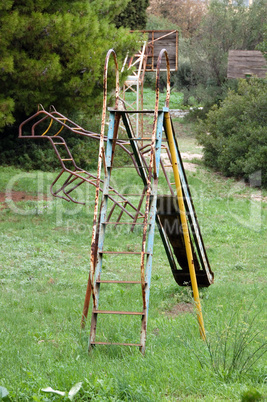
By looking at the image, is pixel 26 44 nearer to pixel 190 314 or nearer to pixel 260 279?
pixel 260 279

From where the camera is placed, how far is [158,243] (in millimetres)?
9305

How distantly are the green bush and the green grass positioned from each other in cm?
289

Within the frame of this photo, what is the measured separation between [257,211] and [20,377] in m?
9.41

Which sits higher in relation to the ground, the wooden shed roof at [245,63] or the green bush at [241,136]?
the wooden shed roof at [245,63]

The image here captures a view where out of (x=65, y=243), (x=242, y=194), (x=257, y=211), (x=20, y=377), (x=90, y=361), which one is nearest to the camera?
Answer: (x=20, y=377)

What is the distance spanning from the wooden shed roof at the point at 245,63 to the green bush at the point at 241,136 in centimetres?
478

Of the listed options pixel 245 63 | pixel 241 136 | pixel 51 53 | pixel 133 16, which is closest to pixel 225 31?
pixel 133 16

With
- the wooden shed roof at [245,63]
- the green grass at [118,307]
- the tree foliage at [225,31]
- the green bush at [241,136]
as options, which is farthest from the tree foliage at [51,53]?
the tree foliage at [225,31]

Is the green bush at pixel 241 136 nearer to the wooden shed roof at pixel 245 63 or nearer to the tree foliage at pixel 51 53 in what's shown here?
the tree foliage at pixel 51 53

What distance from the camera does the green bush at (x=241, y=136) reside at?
1480cm

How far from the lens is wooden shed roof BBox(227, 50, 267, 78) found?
21.1 m

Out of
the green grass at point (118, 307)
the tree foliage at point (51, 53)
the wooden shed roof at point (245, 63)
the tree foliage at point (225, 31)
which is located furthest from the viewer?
the tree foliage at point (225, 31)

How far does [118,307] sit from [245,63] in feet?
59.5

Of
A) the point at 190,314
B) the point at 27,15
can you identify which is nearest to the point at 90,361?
the point at 190,314
